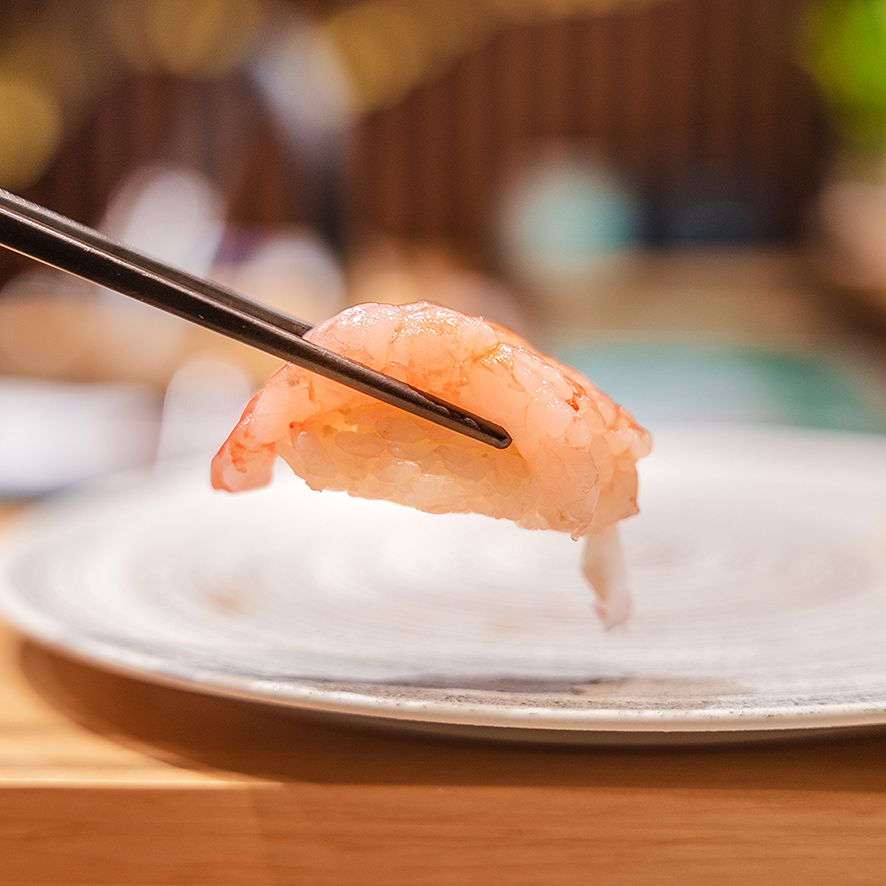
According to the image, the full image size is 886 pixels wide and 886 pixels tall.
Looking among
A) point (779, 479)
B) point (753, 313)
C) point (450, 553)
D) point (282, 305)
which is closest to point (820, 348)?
point (753, 313)

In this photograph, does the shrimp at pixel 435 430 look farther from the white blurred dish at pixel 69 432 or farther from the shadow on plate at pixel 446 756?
the white blurred dish at pixel 69 432

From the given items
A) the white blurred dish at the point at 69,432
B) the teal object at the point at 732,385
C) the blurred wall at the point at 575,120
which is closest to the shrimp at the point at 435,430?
the white blurred dish at the point at 69,432

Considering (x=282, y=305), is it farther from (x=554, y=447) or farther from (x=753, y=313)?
(x=753, y=313)

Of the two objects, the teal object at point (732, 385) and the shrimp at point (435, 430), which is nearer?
the shrimp at point (435, 430)

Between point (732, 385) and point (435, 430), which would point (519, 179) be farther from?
point (435, 430)

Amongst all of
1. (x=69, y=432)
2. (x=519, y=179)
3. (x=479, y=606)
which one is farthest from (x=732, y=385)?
(x=519, y=179)
